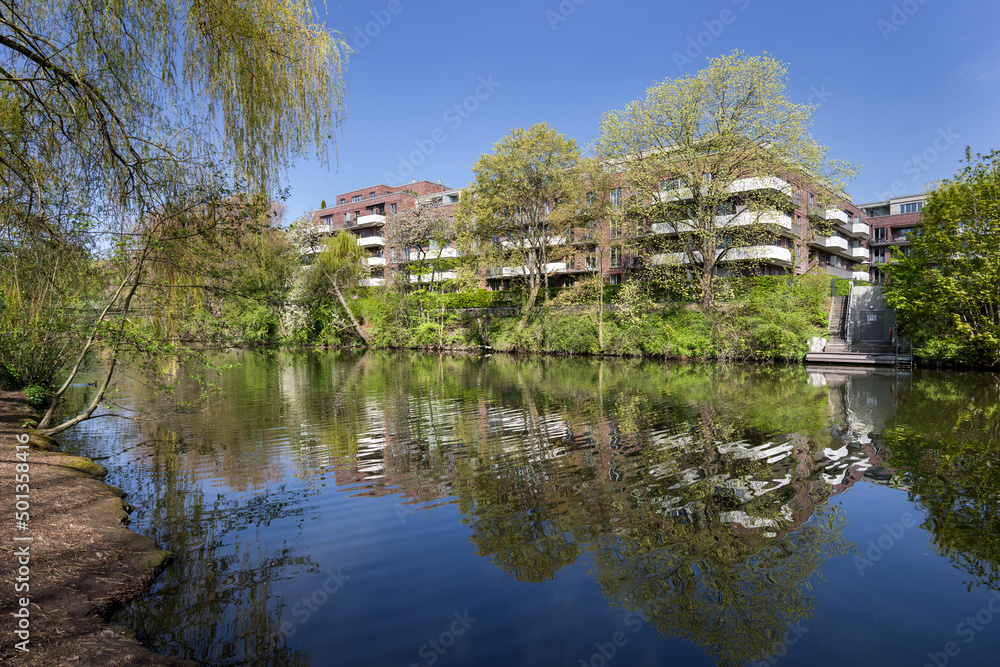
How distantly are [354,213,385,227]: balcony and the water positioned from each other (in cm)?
5452

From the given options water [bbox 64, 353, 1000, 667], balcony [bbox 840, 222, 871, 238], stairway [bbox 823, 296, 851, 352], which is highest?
balcony [bbox 840, 222, 871, 238]

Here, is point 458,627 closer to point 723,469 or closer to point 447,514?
point 447,514

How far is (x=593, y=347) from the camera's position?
117 feet

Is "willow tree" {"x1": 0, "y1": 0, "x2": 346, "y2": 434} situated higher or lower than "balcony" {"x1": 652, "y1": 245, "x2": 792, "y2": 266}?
lower

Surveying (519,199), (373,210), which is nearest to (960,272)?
(519,199)

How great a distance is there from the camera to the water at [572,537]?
14.7 feet

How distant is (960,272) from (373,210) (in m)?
58.8

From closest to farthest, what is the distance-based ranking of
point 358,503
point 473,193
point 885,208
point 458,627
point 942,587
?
1. point 458,627
2. point 942,587
3. point 358,503
4. point 473,193
5. point 885,208

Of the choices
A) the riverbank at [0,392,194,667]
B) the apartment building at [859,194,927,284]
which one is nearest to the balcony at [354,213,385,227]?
the apartment building at [859,194,927,284]

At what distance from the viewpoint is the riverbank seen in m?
3.86

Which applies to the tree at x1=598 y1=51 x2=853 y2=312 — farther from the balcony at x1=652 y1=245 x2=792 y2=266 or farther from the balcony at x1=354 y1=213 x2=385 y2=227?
the balcony at x1=354 y1=213 x2=385 y2=227

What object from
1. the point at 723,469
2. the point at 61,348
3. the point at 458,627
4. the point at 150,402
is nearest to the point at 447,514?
the point at 458,627

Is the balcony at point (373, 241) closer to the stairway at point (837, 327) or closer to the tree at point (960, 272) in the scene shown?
the stairway at point (837, 327)

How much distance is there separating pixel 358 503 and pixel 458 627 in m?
3.51
